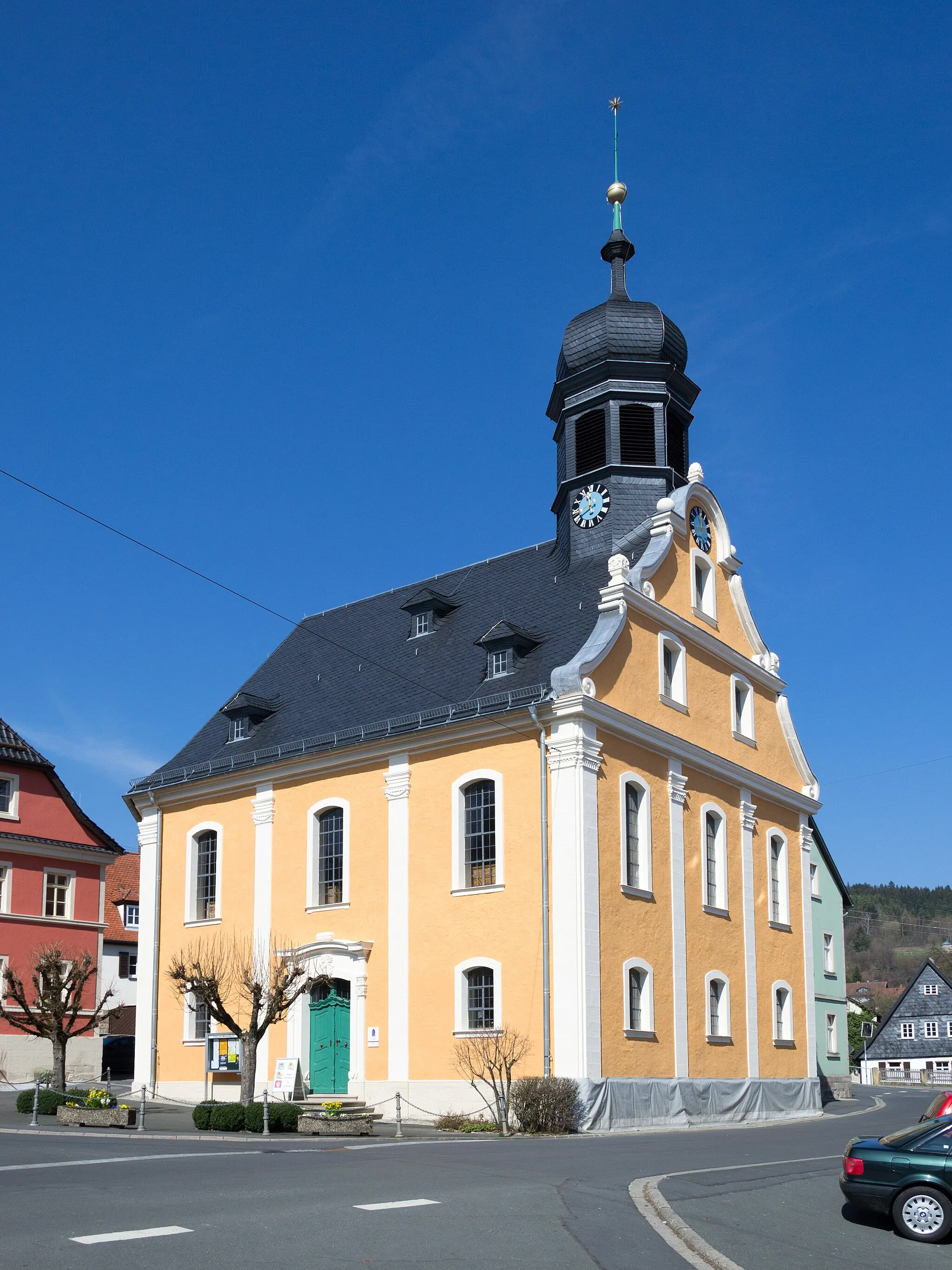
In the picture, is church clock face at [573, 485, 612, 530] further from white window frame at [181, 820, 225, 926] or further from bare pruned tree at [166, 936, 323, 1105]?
bare pruned tree at [166, 936, 323, 1105]

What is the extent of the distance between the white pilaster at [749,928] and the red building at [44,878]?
66.6 ft

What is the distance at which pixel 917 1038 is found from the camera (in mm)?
90500

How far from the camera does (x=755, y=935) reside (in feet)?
111

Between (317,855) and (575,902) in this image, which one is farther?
(317,855)

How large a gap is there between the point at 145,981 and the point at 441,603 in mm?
12241

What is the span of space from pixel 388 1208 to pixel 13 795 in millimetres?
32745

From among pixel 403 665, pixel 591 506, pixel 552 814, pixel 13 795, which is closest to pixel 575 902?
pixel 552 814

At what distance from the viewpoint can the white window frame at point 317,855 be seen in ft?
102

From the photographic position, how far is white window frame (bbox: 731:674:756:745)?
3488 centimetres

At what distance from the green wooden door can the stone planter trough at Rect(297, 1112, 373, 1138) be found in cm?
594

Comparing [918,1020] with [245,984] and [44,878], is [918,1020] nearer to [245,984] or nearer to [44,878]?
[44,878]

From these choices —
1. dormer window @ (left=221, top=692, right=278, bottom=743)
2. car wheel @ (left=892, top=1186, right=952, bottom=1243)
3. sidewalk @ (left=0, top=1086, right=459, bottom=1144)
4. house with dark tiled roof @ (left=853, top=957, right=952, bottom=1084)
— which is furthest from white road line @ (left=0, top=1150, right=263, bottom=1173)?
house with dark tiled roof @ (left=853, top=957, right=952, bottom=1084)

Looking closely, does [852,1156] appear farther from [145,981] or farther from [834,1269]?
[145,981]

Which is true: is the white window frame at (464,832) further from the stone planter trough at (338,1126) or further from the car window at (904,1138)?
the car window at (904,1138)
